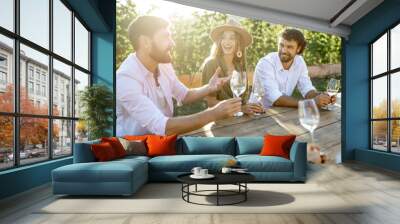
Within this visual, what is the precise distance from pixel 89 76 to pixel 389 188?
5621mm

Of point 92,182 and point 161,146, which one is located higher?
point 161,146

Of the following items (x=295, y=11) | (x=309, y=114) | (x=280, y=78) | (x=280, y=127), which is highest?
(x=295, y=11)

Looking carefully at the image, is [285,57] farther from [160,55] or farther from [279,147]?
[279,147]

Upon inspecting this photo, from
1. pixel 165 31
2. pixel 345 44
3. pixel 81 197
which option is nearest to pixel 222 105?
pixel 165 31

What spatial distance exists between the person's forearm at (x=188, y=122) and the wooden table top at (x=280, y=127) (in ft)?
0.33

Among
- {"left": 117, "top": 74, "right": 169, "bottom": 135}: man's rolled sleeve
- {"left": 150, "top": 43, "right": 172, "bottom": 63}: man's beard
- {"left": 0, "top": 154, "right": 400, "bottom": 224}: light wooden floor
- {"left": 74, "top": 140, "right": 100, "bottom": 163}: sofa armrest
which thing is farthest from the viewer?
{"left": 150, "top": 43, "right": 172, "bottom": 63}: man's beard

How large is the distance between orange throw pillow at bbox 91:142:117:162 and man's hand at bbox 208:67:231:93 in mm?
2912

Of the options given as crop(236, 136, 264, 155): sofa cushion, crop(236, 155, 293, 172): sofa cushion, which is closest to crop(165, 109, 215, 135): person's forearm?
crop(236, 136, 264, 155): sofa cushion

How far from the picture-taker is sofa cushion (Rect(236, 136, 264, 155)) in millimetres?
6359

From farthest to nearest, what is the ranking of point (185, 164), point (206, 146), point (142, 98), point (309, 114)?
point (142, 98)
point (206, 146)
point (185, 164)
point (309, 114)

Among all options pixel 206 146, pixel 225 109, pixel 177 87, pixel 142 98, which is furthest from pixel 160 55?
pixel 206 146

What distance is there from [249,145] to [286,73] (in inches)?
92.7

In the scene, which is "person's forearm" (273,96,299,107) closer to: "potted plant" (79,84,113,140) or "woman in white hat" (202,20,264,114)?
"woman in white hat" (202,20,264,114)

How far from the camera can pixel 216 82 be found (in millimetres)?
7738
